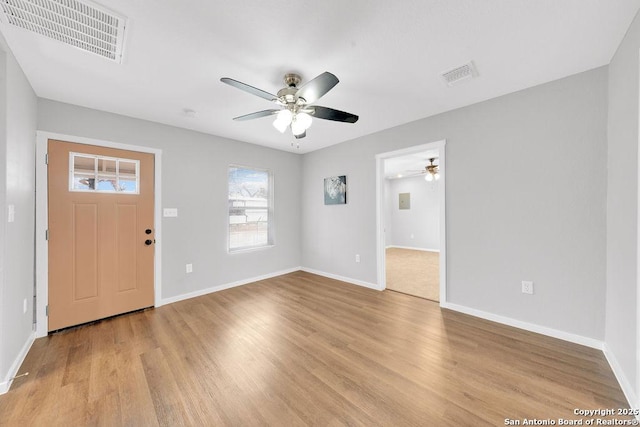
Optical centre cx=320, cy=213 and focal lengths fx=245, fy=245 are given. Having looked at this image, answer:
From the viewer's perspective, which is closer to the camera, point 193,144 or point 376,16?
point 376,16

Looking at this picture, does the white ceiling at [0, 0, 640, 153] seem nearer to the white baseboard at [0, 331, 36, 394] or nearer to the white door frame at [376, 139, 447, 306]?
the white door frame at [376, 139, 447, 306]

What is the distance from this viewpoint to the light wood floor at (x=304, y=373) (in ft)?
4.96

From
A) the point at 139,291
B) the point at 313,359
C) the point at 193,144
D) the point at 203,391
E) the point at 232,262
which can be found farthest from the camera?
the point at 232,262

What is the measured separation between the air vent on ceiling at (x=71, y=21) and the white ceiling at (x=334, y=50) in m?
0.09

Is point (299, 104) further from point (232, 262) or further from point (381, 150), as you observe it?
point (232, 262)

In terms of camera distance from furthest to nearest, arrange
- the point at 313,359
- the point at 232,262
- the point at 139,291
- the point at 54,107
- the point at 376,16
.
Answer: the point at 232,262
the point at 139,291
the point at 54,107
the point at 313,359
the point at 376,16

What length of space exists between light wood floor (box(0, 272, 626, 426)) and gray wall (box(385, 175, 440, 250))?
4.97 meters

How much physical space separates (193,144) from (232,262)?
1.93m

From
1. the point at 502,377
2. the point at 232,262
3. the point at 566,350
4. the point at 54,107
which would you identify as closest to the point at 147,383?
the point at 232,262

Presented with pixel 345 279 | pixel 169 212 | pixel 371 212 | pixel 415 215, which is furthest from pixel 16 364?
pixel 415 215

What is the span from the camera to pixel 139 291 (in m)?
3.12

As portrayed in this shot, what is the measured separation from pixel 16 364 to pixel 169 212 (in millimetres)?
1910

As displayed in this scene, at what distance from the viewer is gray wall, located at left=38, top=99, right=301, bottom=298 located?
111 inches

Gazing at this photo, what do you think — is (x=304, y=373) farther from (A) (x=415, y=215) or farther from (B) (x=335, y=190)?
(A) (x=415, y=215)
